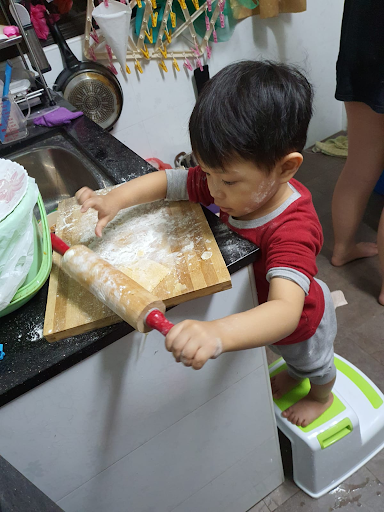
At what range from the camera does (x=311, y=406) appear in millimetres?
1136

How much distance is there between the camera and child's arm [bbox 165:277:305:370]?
1.77ft

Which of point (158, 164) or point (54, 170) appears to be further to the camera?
point (158, 164)

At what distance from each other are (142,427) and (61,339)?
30 cm

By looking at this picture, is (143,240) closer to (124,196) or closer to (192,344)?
(124,196)

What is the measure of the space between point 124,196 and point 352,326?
1.14 metres

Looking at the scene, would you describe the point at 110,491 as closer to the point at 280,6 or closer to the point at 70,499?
the point at 70,499

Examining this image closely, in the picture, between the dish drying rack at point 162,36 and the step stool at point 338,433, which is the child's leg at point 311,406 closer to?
the step stool at point 338,433

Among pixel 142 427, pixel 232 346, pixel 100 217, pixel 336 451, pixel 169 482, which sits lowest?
pixel 336 451

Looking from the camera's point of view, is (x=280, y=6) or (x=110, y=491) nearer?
(x=110, y=491)

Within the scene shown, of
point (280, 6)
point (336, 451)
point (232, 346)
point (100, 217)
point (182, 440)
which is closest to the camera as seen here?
point (232, 346)

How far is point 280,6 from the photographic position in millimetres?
1948

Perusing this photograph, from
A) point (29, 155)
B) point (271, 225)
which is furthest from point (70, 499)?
point (29, 155)

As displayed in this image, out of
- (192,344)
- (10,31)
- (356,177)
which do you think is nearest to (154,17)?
(10,31)

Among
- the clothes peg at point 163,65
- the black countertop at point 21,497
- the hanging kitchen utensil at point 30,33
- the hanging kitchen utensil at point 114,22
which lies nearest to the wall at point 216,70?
the clothes peg at point 163,65
